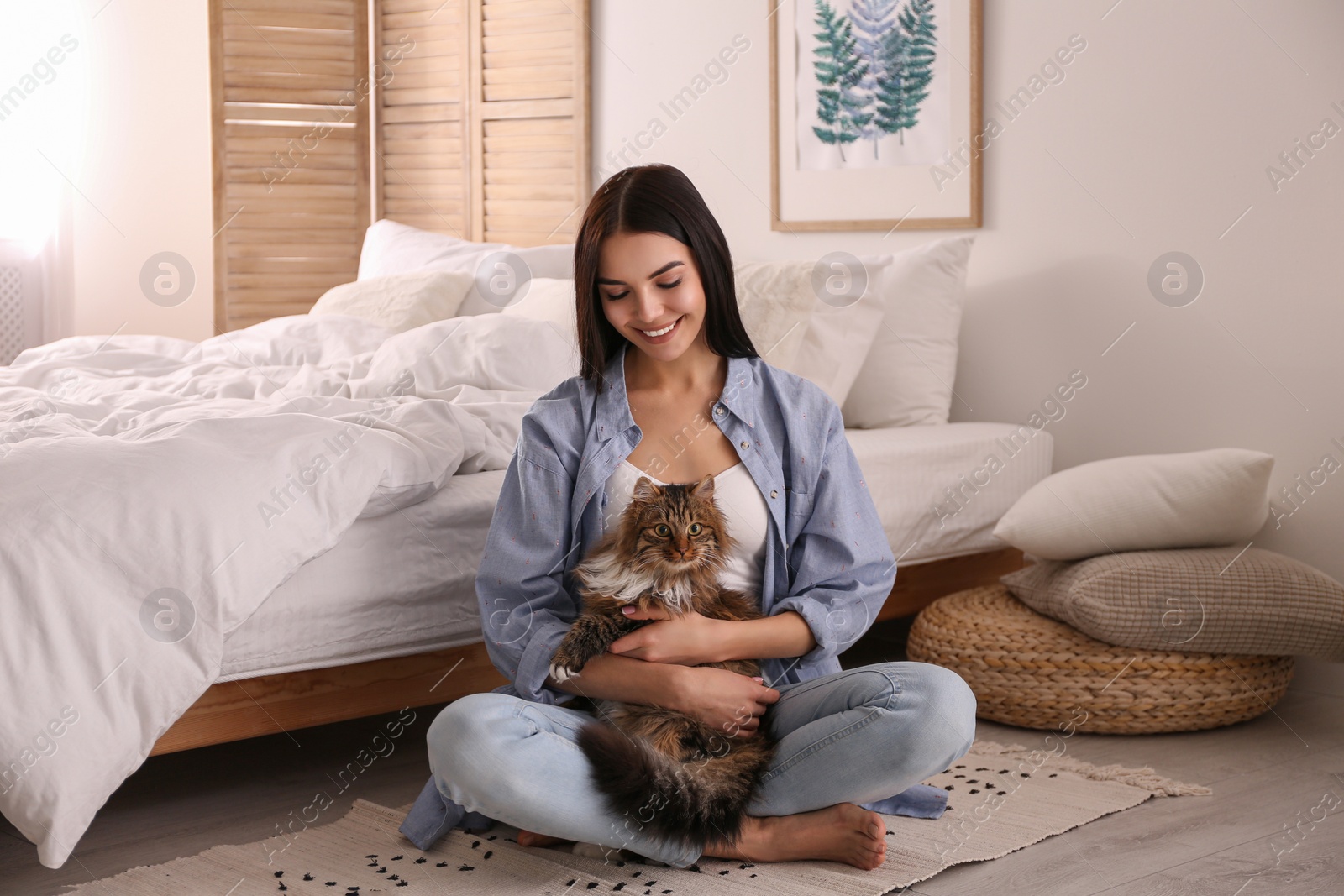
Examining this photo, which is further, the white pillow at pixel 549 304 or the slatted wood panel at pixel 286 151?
the slatted wood panel at pixel 286 151

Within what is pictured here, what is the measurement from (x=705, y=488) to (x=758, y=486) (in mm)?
122

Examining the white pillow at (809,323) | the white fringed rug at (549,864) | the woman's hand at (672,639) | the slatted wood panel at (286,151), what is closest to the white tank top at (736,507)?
the woman's hand at (672,639)

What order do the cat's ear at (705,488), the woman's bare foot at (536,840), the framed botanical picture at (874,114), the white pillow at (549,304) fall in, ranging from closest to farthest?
the cat's ear at (705,488), the woman's bare foot at (536,840), the white pillow at (549,304), the framed botanical picture at (874,114)

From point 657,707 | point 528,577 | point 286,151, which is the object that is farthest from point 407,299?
point 657,707

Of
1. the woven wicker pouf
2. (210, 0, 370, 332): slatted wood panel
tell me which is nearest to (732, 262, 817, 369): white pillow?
the woven wicker pouf

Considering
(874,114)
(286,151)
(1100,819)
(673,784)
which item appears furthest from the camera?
(286,151)

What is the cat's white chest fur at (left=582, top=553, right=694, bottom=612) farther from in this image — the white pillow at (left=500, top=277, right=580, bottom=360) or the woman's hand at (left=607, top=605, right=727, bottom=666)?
the white pillow at (left=500, top=277, right=580, bottom=360)

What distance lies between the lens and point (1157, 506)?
2428 millimetres

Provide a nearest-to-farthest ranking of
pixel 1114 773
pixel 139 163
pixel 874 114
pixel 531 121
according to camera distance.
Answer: pixel 1114 773 < pixel 874 114 < pixel 531 121 < pixel 139 163

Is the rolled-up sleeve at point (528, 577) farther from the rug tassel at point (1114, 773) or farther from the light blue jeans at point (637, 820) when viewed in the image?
the rug tassel at point (1114, 773)

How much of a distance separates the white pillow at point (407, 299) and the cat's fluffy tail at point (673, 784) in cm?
189

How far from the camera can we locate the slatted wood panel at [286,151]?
4.52 meters

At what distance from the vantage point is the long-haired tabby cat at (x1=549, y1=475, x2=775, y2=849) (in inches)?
62.7

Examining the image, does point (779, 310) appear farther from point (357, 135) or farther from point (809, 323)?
point (357, 135)
